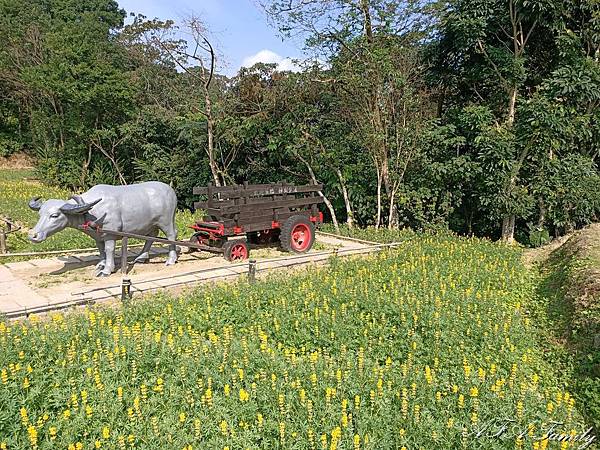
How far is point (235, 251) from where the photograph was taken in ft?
28.7

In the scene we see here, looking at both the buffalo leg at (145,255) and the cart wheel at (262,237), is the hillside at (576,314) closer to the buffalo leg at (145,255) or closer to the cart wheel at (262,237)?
the cart wheel at (262,237)

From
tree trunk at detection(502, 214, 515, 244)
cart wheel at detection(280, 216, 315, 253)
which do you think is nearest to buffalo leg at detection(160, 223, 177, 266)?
cart wheel at detection(280, 216, 315, 253)

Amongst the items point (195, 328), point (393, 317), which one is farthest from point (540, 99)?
point (195, 328)

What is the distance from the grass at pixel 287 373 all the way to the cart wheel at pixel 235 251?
2.15 m

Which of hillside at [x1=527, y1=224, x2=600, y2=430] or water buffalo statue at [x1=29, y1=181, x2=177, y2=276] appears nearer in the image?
hillside at [x1=527, y1=224, x2=600, y2=430]

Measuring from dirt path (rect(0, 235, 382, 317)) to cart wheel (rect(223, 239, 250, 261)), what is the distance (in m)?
0.16

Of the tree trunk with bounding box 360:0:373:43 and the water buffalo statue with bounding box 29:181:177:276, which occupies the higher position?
the tree trunk with bounding box 360:0:373:43

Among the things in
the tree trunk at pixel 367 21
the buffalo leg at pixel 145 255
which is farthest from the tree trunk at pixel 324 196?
the buffalo leg at pixel 145 255

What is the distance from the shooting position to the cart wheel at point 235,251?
28.3 ft

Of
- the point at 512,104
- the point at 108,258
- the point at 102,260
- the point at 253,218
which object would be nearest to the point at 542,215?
the point at 512,104

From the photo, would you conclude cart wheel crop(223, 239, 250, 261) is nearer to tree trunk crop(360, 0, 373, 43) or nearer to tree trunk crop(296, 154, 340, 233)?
tree trunk crop(296, 154, 340, 233)

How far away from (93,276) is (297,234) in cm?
391

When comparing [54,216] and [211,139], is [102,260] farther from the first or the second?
[211,139]

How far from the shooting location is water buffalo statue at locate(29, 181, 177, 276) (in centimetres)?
720
